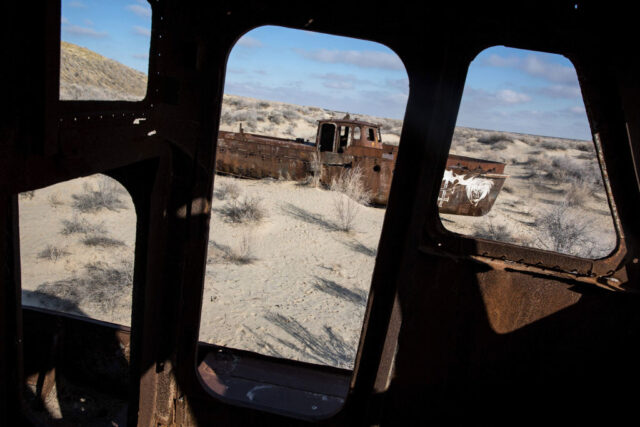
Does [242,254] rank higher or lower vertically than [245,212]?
lower

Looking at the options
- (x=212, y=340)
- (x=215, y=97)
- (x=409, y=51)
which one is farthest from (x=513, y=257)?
(x=212, y=340)

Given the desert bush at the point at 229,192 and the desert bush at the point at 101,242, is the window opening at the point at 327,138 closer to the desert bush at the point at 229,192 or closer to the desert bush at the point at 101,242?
the desert bush at the point at 229,192

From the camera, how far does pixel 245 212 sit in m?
9.27

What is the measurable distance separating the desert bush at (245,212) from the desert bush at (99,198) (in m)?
2.61

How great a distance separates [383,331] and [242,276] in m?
5.22

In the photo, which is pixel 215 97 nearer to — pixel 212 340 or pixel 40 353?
pixel 40 353

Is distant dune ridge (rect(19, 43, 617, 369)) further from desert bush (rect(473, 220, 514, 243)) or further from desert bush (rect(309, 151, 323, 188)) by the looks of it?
desert bush (rect(309, 151, 323, 188))

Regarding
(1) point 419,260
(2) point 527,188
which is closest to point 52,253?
(1) point 419,260

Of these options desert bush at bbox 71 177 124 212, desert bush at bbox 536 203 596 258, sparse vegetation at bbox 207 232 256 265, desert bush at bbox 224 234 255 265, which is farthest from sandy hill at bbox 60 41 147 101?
desert bush at bbox 536 203 596 258

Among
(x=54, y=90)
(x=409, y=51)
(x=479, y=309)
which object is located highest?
(x=409, y=51)

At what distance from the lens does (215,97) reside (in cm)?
195

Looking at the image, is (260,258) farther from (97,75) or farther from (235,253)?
(97,75)

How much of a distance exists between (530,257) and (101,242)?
7.65 meters

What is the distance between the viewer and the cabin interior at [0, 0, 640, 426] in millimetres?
1721
